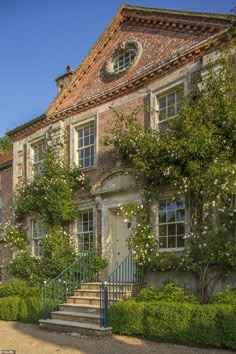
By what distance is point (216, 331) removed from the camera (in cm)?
883

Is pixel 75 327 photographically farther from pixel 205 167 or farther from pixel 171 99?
pixel 171 99

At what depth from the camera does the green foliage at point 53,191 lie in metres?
15.6

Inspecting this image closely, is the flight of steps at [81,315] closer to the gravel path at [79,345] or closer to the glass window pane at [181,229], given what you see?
the gravel path at [79,345]

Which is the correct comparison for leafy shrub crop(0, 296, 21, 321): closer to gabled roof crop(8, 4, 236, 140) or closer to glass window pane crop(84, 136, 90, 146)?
glass window pane crop(84, 136, 90, 146)

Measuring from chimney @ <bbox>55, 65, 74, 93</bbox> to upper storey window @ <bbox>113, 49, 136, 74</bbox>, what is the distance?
2.61m

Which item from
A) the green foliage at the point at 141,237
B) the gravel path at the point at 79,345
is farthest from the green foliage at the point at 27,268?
the green foliage at the point at 141,237

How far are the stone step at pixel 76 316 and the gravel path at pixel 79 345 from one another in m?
0.60

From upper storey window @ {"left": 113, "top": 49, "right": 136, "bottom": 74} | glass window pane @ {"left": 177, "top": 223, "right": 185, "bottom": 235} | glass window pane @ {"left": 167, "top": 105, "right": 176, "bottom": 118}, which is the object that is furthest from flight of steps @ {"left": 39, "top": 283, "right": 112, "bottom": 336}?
upper storey window @ {"left": 113, "top": 49, "right": 136, "bottom": 74}

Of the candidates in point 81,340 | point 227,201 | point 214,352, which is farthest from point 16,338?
point 227,201

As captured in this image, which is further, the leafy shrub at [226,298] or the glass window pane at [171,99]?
the glass window pane at [171,99]

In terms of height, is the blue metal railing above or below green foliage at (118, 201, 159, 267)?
below

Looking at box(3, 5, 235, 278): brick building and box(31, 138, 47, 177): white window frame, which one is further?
box(31, 138, 47, 177): white window frame

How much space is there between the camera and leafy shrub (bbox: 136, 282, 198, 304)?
10382 mm

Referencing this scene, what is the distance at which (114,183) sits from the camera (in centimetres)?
1421
